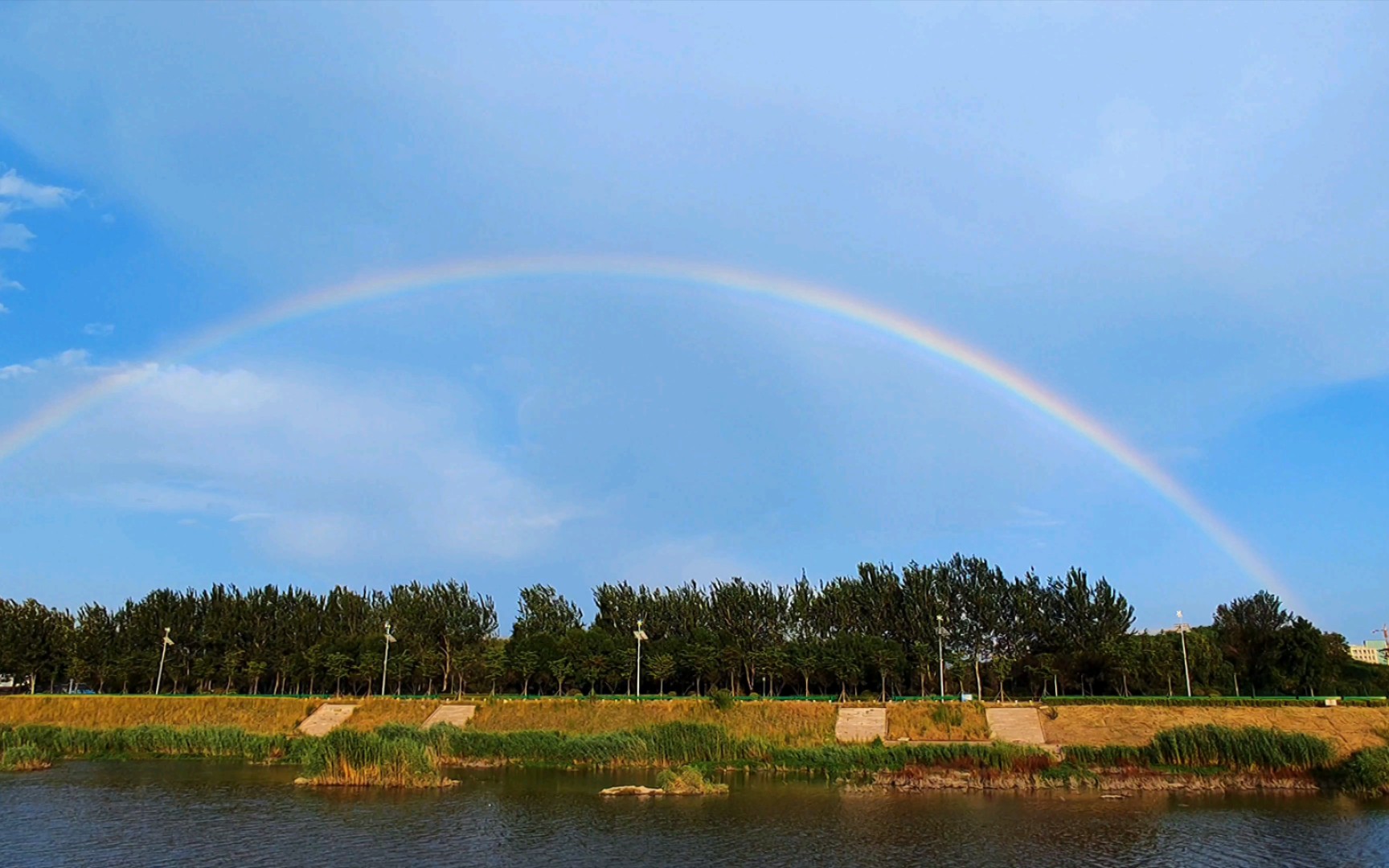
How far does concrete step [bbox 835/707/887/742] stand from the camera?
50875mm

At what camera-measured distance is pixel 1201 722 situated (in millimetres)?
47031

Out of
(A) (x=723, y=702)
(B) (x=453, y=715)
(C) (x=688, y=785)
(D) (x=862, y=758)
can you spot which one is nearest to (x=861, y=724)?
(A) (x=723, y=702)

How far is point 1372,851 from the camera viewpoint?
25.6 meters

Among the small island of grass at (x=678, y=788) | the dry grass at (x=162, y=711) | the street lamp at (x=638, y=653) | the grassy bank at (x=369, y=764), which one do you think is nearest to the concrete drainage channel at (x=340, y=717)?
the dry grass at (x=162, y=711)

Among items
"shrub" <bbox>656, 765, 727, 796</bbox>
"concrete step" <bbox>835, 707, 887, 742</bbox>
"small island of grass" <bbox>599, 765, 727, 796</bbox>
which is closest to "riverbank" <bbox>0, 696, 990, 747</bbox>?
"concrete step" <bbox>835, 707, 887, 742</bbox>

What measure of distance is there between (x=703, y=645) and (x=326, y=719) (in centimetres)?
2628

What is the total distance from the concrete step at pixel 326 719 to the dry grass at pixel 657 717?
856 cm

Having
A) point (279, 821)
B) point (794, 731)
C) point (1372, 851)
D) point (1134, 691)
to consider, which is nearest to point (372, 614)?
point (794, 731)

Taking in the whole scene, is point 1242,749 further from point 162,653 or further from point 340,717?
point 162,653

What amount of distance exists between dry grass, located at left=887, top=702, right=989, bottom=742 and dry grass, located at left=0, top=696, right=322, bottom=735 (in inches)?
1415

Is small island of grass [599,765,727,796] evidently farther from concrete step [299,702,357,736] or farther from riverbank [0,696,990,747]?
concrete step [299,702,357,736]

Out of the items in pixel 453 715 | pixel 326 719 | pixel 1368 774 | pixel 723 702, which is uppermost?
pixel 723 702

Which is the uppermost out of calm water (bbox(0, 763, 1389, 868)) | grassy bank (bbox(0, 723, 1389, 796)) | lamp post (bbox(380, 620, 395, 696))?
lamp post (bbox(380, 620, 395, 696))

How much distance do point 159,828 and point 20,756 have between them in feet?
69.8
